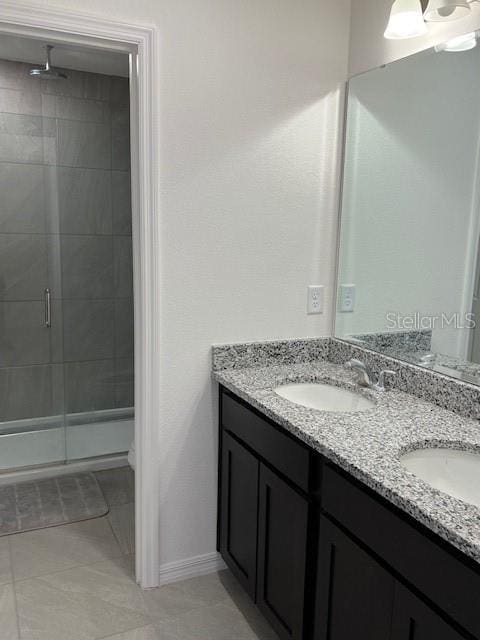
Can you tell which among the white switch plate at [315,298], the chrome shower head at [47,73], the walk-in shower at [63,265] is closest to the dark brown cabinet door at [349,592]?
the white switch plate at [315,298]

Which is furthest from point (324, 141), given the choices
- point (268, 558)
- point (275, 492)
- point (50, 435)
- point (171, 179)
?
point (50, 435)

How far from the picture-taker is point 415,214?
77.6 inches

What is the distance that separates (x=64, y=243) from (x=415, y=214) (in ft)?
7.28

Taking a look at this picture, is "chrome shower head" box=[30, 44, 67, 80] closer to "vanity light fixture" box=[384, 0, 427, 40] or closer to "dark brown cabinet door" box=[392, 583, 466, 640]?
"vanity light fixture" box=[384, 0, 427, 40]

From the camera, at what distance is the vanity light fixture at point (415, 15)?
169cm

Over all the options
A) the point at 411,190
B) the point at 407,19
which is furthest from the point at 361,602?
the point at 407,19

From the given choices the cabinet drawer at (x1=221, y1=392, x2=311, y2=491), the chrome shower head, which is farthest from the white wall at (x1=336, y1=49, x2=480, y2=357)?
the chrome shower head

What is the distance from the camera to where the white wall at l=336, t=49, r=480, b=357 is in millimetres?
1741

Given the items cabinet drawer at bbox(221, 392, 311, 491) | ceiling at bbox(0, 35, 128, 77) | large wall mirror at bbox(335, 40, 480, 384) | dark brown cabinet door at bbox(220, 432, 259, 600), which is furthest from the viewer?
ceiling at bbox(0, 35, 128, 77)

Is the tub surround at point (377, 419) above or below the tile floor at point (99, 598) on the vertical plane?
above

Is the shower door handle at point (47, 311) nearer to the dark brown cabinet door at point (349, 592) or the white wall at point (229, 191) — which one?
the white wall at point (229, 191)

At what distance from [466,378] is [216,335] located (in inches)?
36.1

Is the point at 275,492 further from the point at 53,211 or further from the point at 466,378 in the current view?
the point at 53,211
